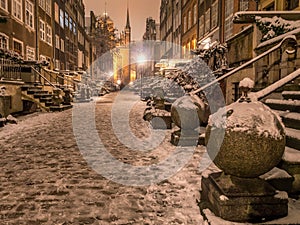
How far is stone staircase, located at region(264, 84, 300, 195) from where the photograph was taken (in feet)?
13.7

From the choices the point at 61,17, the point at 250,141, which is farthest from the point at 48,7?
the point at 250,141

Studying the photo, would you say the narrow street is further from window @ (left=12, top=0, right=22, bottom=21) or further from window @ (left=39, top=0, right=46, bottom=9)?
window @ (left=39, top=0, right=46, bottom=9)

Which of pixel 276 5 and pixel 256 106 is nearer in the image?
pixel 256 106

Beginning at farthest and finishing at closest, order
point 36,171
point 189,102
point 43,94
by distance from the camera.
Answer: point 43,94 → point 189,102 → point 36,171

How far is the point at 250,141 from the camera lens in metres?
3.38

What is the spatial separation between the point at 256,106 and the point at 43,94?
16.8 m

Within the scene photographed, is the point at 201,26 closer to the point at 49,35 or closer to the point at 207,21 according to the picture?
the point at 207,21

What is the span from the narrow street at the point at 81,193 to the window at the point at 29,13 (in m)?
18.1

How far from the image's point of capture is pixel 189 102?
8.14m

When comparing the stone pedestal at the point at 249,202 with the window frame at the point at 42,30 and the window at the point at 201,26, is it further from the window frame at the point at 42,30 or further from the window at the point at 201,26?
the window frame at the point at 42,30

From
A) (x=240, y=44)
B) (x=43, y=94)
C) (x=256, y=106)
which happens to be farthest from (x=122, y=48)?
(x=256, y=106)

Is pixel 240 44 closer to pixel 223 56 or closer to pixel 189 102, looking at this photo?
pixel 223 56

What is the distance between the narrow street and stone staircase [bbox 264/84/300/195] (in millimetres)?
1410

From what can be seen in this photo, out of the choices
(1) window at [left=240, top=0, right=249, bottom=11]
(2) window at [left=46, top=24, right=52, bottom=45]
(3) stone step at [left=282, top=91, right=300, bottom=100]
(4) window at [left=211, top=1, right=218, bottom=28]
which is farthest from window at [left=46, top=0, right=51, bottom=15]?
(3) stone step at [left=282, top=91, right=300, bottom=100]
